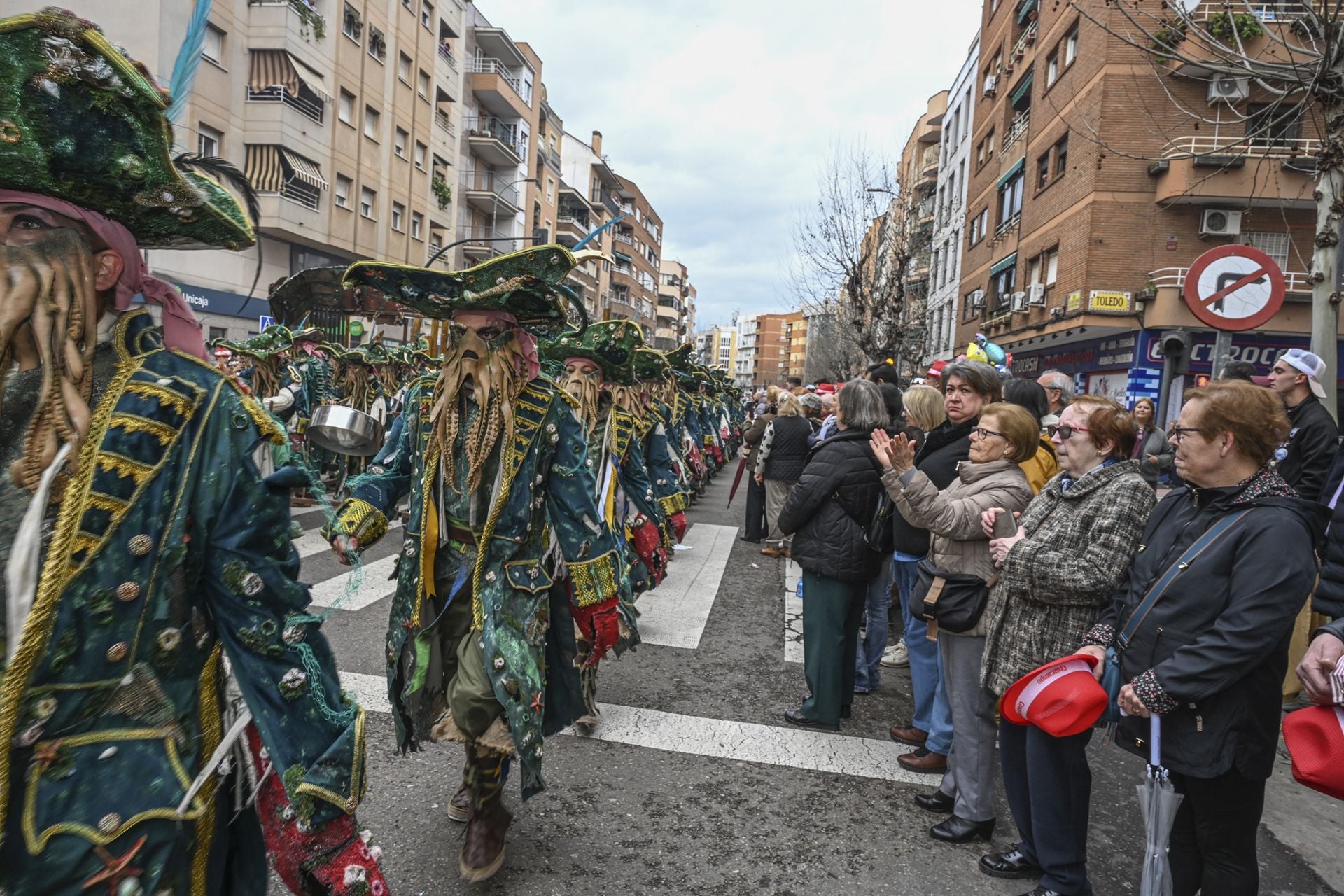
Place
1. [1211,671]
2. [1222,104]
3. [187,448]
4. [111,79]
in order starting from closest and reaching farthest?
[111,79]
[187,448]
[1211,671]
[1222,104]

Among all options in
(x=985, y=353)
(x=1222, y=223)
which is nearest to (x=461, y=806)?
(x=985, y=353)

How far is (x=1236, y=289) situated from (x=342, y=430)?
5.50 m

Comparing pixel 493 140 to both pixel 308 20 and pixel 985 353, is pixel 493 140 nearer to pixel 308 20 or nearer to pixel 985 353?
pixel 308 20

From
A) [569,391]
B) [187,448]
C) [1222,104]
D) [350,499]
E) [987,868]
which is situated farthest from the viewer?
[1222,104]

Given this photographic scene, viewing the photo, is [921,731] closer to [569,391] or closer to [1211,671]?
[1211,671]

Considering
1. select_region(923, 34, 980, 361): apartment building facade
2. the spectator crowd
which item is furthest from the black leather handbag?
select_region(923, 34, 980, 361): apartment building facade

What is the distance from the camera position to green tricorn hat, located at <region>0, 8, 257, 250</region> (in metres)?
1.29

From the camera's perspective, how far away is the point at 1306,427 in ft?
16.8

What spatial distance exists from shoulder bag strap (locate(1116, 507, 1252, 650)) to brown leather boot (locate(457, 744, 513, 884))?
86.3 inches

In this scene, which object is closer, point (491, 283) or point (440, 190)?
point (491, 283)

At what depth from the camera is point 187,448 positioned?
1.49 m

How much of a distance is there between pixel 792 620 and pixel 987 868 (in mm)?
3668

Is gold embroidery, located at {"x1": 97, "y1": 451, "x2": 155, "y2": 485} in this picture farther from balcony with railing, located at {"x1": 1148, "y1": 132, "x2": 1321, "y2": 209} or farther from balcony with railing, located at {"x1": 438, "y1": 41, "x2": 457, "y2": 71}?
balcony with railing, located at {"x1": 438, "y1": 41, "x2": 457, "y2": 71}

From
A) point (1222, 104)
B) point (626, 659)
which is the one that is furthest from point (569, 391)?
point (1222, 104)
